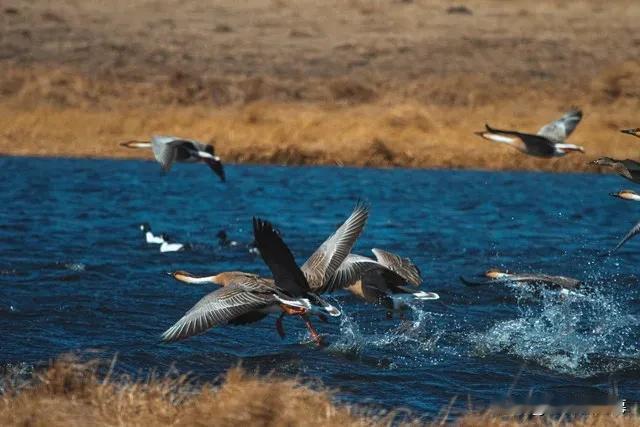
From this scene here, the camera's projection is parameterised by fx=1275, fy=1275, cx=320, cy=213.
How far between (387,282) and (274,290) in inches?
87.4

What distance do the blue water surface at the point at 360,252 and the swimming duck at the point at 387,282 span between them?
0.22 metres

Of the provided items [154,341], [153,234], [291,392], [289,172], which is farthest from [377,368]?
[289,172]

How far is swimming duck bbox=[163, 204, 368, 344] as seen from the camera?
8656 mm

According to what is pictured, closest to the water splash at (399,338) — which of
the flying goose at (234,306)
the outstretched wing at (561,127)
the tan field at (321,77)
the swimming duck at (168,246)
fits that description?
the flying goose at (234,306)

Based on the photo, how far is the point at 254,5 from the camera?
4881 centimetres

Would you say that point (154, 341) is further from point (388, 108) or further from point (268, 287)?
point (388, 108)

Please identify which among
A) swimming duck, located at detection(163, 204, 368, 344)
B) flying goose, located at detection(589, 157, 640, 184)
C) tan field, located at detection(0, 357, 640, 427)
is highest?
flying goose, located at detection(589, 157, 640, 184)

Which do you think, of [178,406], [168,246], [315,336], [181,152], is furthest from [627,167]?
[168,246]

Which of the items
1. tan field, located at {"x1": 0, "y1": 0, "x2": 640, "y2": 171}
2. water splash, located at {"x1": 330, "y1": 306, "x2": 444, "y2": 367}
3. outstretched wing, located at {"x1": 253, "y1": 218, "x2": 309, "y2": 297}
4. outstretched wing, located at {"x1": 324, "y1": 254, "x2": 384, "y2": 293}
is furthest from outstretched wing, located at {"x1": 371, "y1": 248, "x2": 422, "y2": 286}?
tan field, located at {"x1": 0, "y1": 0, "x2": 640, "y2": 171}

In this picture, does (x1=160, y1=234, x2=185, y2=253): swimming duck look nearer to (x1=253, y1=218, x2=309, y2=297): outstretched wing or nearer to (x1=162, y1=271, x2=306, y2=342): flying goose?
(x1=162, y1=271, x2=306, y2=342): flying goose

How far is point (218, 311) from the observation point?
29.2 ft

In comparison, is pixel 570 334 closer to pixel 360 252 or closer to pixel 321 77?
pixel 360 252

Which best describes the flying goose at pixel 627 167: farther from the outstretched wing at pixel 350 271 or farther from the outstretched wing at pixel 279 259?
the outstretched wing at pixel 279 259

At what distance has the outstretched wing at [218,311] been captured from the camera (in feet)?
28.4
